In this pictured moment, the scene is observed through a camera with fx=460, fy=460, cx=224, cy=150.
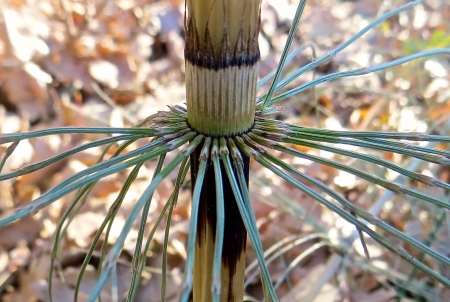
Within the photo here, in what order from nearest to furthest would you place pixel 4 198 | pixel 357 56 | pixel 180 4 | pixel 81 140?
pixel 4 198, pixel 81 140, pixel 357 56, pixel 180 4

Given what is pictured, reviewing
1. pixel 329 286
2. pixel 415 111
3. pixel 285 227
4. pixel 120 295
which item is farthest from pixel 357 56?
pixel 120 295

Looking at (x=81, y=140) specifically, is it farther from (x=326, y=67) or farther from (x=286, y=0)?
(x=286, y=0)

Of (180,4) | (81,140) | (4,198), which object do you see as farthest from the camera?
(180,4)

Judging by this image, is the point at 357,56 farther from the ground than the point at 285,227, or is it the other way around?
the point at 357,56

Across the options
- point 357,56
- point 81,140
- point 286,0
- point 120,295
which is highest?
point 286,0

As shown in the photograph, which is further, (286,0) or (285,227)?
(286,0)

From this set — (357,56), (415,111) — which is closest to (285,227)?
(415,111)

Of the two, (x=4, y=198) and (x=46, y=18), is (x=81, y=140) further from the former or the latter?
(x=46, y=18)
